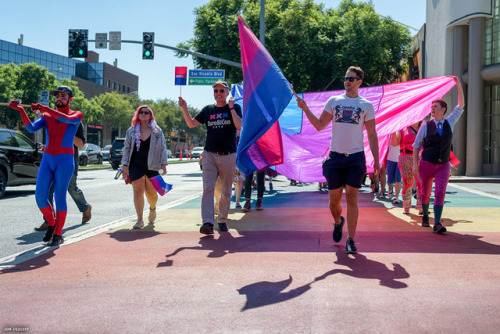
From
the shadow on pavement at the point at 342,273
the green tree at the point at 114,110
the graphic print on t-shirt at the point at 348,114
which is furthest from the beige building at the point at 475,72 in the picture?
the green tree at the point at 114,110

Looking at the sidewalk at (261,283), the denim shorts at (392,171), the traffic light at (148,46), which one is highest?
the traffic light at (148,46)

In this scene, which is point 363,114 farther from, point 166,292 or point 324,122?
point 166,292

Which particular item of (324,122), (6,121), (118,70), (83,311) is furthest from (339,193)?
(118,70)

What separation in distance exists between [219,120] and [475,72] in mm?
20772

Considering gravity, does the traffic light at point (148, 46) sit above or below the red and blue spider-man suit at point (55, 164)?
above

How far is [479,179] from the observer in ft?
70.2

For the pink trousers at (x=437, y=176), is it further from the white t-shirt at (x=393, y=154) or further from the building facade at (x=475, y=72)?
the building facade at (x=475, y=72)

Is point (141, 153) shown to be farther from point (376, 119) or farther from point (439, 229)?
point (439, 229)

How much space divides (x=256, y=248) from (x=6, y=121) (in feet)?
143

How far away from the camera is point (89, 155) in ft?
119

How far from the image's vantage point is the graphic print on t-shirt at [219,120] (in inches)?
276

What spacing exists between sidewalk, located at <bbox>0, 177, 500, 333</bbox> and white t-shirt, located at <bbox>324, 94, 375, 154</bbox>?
3.79 ft

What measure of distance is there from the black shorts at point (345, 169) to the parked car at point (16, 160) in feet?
29.4

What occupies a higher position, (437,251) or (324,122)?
(324,122)
